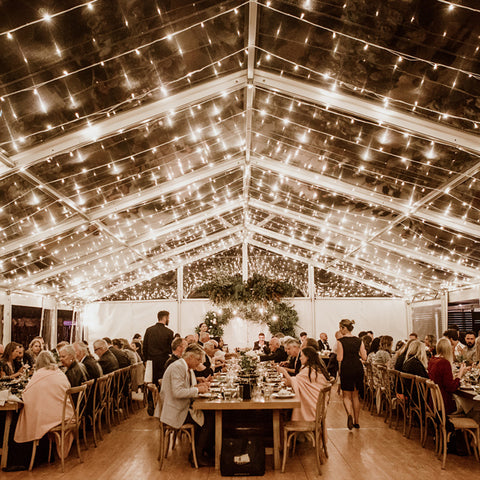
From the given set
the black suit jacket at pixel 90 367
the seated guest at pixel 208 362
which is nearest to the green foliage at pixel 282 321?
the seated guest at pixel 208 362

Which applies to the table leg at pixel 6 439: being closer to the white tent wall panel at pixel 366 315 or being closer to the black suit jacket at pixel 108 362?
the black suit jacket at pixel 108 362

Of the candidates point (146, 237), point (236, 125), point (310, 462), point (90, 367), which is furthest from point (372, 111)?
point (146, 237)

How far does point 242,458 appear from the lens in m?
5.25

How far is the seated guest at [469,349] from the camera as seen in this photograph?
31.8ft

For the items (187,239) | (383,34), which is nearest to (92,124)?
(383,34)

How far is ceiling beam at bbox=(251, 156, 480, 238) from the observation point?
9.04m

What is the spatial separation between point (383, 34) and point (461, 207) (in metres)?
4.05

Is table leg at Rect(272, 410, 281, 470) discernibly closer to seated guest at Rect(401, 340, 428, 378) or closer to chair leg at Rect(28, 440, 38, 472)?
seated guest at Rect(401, 340, 428, 378)

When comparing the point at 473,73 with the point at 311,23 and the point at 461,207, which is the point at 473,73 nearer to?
the point at 311,23

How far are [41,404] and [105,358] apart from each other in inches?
101

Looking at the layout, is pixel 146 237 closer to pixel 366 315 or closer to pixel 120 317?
pixel 120 317

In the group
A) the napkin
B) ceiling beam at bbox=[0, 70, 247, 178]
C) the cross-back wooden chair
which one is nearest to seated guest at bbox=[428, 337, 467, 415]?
the cross-back wooden chair

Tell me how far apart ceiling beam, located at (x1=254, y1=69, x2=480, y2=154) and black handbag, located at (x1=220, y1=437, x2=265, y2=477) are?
419 centimetres

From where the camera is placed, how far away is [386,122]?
6707mm
